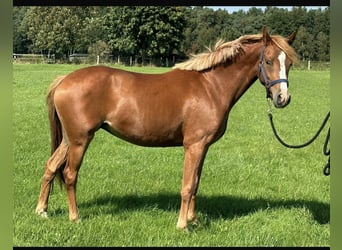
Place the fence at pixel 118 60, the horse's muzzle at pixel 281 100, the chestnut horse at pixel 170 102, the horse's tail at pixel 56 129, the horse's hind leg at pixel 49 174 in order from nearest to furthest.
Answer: the horse's muzzle at pixel 281 100, the chestnut horse at pixel 170 102, the horse's hind leg at pixel 49 174, the horse's tail at pixel 56 129, the fence at pixel 118 60

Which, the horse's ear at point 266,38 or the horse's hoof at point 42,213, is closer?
the horse's ear at point 266,38

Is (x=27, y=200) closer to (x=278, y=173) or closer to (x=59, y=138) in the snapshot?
(x=59, y=138)

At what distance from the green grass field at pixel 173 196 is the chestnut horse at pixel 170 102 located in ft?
1.35

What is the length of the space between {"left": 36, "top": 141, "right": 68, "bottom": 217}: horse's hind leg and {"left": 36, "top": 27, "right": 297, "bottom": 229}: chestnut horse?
0.03 metres

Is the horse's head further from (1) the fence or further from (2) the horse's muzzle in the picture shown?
(1) the fence

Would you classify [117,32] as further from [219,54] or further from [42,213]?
[42,213]

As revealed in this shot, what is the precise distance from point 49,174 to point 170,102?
1948 mm

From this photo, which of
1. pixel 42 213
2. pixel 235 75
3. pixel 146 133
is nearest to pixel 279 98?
pixel 235 75

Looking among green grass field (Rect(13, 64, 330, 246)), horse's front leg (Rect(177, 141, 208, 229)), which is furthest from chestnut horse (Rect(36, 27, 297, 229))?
green grass field (Rect(13, 64, 330, 246))

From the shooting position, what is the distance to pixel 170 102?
463 cm

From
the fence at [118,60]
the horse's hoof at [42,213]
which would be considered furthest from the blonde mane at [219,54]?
the fence at [118,60]

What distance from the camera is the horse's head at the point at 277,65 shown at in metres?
4.33

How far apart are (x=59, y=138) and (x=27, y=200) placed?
1062 millimetres

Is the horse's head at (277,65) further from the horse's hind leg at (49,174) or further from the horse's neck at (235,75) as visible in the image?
the horse's hind leg at (49,174)
